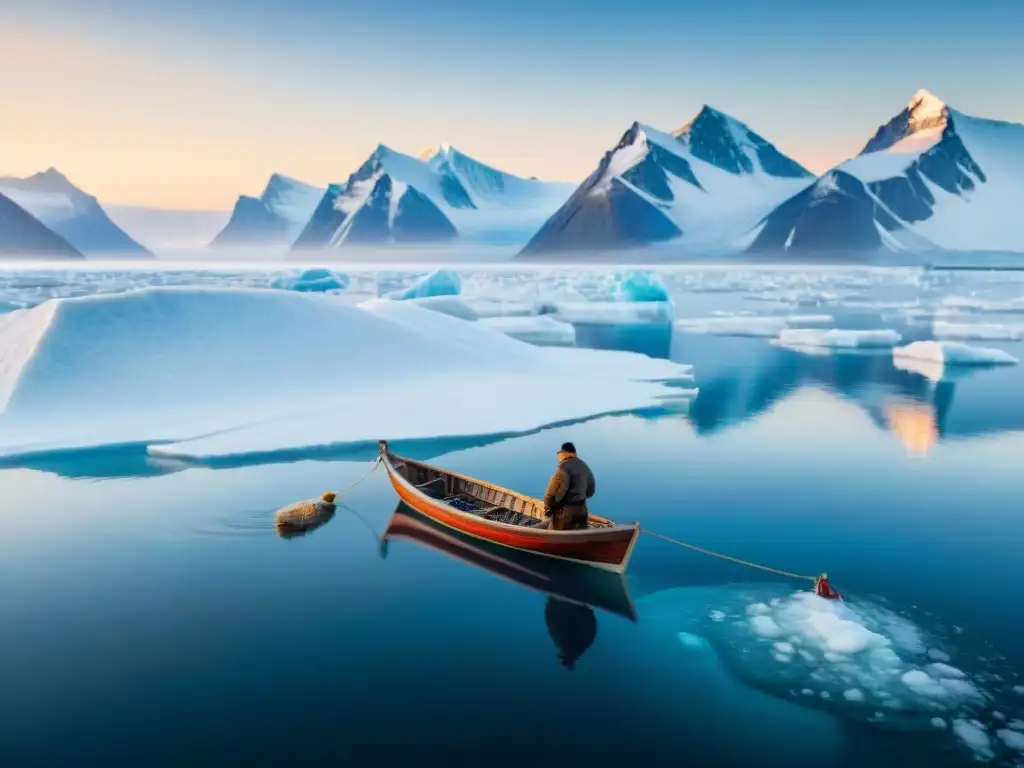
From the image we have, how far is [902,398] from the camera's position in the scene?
20.7 meters

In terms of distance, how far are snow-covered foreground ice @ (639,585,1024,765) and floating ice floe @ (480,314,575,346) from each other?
2408cm

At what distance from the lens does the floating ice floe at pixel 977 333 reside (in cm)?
3325

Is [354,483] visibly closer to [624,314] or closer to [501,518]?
[501,518]

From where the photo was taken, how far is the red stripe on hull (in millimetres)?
8695

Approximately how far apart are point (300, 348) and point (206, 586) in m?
10.7

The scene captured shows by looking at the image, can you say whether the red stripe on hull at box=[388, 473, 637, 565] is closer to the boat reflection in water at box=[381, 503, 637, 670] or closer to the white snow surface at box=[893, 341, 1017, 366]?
the boat reflection in water at box=[381, 503, 637, 670]

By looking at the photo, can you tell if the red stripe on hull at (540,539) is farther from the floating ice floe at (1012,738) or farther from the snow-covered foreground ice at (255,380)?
the snow-covered foreground ice at (255,380)

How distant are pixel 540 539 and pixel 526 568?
563mm

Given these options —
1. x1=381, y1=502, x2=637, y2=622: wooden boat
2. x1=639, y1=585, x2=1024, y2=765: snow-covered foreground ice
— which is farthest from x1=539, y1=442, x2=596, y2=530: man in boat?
x1=639, y1=585, x2=1024, y2=765: snow-covered foreground ice

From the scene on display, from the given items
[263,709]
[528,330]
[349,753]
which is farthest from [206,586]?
[528,330]

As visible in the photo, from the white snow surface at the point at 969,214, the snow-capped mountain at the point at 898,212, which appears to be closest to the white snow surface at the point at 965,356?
the white snow surface at the point at 969,214

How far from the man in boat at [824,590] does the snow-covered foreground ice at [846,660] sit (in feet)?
0.33

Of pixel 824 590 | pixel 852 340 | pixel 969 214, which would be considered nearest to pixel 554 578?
pixel 824 590

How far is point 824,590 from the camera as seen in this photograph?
27.5 feet
